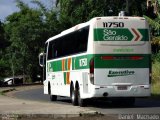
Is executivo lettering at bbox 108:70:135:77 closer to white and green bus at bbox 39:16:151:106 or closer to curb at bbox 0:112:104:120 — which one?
white and green bus at bbox 39:16:151:106

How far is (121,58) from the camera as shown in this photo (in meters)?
21.6

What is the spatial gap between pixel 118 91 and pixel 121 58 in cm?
132

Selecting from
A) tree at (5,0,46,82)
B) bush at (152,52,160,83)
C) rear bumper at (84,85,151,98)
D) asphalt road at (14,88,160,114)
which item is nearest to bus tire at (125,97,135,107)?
asphalt road at (14,88,160,114)

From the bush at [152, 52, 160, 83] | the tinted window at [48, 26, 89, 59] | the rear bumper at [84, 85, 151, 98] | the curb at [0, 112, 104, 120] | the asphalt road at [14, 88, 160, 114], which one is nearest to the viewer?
the curb at [0, 112, 104, 120]

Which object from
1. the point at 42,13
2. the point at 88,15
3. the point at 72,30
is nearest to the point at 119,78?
the point at 72,30

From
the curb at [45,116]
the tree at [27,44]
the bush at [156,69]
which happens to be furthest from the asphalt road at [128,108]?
the tree at [27,44]

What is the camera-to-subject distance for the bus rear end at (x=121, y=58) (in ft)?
70.2

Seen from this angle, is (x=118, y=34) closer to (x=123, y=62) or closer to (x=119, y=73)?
(x=123, y=62)

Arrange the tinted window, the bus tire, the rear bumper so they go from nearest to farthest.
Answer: the rear bumper
the tinted window
the bus tire

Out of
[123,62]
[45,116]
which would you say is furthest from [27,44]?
[45,116]

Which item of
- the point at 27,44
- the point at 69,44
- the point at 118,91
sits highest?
the point at 27,44

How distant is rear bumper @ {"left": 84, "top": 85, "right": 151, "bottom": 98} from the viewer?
21.3 metres

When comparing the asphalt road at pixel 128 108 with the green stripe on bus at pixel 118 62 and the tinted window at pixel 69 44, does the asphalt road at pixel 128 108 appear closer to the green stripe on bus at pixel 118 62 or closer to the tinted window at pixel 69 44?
the green stripe on bus at pixel 118 62

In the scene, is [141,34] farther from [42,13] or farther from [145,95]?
[42,13]
